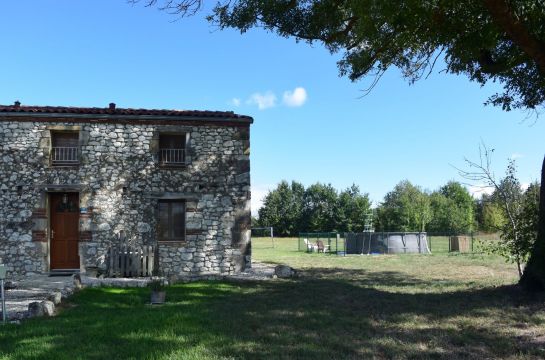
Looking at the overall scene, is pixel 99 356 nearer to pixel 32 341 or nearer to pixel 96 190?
pixel 32 341

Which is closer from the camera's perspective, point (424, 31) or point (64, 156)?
point (424, 31)

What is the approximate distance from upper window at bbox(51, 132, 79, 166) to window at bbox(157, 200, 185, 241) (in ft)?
9.48

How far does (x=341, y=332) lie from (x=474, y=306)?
278 cm

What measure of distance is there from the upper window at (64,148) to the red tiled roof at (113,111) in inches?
30.0

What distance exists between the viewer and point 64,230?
13.7m

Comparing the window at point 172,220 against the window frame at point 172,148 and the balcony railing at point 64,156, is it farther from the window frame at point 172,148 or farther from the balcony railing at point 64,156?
the balcony railing at point 64,156

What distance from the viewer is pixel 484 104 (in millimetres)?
9992

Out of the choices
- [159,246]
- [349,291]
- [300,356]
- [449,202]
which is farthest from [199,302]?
[449,202]

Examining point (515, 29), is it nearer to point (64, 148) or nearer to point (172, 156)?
point (172, 156)

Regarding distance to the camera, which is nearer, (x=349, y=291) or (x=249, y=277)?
(x=349, y=291)

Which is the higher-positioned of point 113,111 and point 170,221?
point 113,111

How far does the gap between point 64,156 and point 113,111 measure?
199 cm

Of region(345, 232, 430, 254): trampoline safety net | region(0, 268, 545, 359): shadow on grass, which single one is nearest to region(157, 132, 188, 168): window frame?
region(0, 268, 545, 359): shadow on grass

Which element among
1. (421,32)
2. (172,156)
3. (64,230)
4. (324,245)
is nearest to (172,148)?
(172,156)
